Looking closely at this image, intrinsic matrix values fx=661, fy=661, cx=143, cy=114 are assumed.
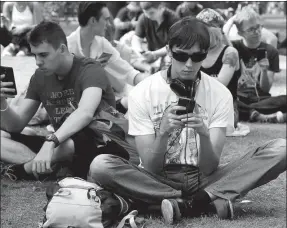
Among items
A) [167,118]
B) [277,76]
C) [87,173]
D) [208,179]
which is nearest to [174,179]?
[208,179]

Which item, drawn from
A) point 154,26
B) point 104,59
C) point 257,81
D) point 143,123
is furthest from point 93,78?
point 154,26

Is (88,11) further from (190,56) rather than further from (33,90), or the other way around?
(190,56)

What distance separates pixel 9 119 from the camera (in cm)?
469

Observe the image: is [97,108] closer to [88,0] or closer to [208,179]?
[208,179]

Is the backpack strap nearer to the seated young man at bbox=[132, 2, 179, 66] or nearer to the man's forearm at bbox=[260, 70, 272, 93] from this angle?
the man's forearm at bbox=[260, 70, 272, 93]

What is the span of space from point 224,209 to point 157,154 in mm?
512

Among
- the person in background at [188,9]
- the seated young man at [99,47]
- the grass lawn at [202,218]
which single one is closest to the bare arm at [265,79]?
the seated young man at [99,47]

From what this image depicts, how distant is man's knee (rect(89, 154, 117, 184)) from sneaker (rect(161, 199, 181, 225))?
13.8 inches

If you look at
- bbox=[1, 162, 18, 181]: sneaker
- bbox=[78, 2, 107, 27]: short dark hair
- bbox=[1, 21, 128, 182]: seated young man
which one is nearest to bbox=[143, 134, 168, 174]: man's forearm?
bbox=[1, 21, 128, 182]: seated young man

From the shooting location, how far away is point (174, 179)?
153 inches

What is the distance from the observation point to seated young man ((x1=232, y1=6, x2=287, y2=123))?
7.20 m

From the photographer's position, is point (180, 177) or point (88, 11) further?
point (88, 11)

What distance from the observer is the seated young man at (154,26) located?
28.0ft

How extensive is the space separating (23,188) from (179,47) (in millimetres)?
1740
